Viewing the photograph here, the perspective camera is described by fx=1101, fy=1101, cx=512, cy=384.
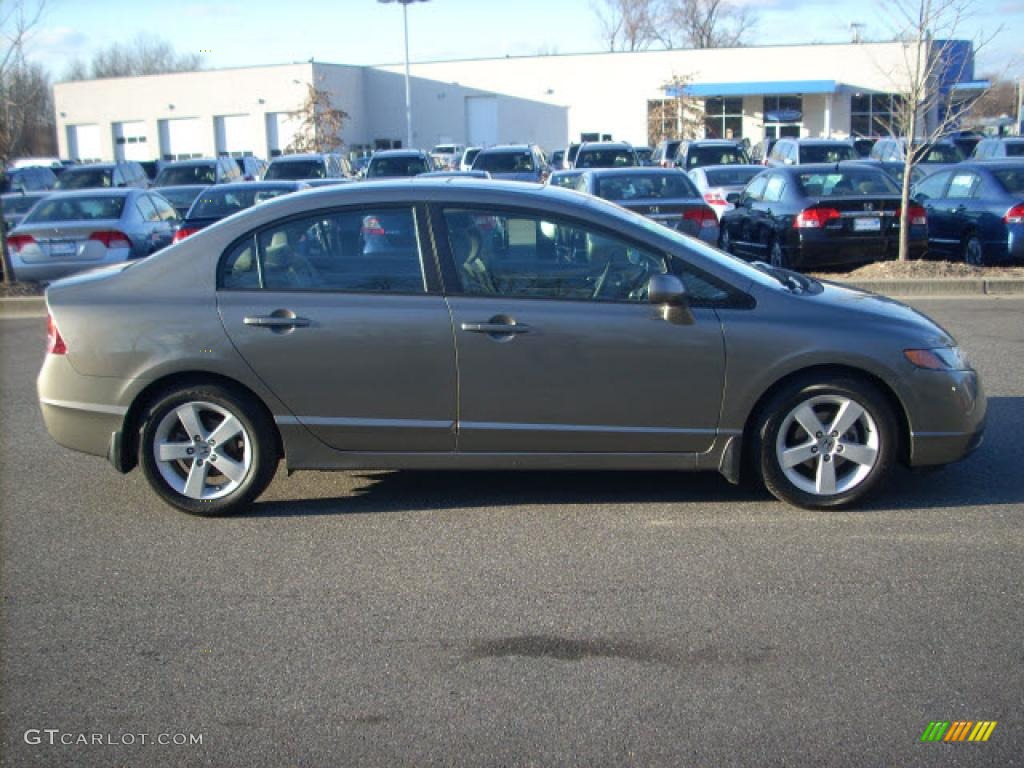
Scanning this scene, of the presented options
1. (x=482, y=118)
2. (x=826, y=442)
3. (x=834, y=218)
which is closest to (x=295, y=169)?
(x=834, y=218)

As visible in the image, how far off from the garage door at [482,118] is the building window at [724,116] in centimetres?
1283

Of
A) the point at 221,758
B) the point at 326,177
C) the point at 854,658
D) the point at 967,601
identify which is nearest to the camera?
the point at 221,758

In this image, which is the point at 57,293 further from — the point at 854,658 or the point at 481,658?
the point at 854,658

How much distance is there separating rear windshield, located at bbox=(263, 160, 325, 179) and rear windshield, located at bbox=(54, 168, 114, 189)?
4818mm

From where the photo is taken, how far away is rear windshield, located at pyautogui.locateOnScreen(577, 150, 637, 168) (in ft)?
80.4

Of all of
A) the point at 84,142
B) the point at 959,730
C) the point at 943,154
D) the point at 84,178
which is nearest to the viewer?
the point at 959,730

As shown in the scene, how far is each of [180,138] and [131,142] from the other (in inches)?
144

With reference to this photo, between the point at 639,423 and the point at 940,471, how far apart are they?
199 cm

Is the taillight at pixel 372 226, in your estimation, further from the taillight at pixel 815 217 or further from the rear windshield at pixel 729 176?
the rear windshield at pixel 729 176

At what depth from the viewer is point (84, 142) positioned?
68188 mm

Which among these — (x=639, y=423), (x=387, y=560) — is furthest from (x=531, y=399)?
(x=387, y=560)

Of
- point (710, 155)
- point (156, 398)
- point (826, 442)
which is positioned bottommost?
point (826, 442)

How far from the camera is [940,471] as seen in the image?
629 centimetres

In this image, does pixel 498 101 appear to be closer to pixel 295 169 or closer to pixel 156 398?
pixel 295 169
